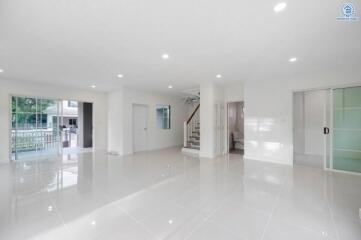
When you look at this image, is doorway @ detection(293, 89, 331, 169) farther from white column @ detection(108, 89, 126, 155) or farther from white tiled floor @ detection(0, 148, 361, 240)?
white column @ detection(108, 89, 126, 155)

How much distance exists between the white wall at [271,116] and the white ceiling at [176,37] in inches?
15.7

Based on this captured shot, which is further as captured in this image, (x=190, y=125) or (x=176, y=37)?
(x=190, y=125)

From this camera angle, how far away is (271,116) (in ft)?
18.0

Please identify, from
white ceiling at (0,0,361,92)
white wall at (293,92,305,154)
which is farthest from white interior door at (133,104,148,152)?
white wall at (293,92,305,154)

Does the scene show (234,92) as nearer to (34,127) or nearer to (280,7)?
(280,7)

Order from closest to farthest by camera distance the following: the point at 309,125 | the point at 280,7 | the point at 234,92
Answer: the point at 280,7 → the point at 309,125 → the point at 234,92

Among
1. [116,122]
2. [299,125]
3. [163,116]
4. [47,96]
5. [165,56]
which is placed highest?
[165,56]

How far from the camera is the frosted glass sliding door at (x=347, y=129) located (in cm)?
430

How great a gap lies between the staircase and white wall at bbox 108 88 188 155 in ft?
4.58

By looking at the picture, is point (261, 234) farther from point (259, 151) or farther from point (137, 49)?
point (259, 151)

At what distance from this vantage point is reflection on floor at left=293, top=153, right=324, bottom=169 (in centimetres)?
511

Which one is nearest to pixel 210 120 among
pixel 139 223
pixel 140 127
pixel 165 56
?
pixel 165 56

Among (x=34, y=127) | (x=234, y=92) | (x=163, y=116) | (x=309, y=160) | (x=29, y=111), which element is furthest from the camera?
(x=163, y=116)

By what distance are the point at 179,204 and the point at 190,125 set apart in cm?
527
